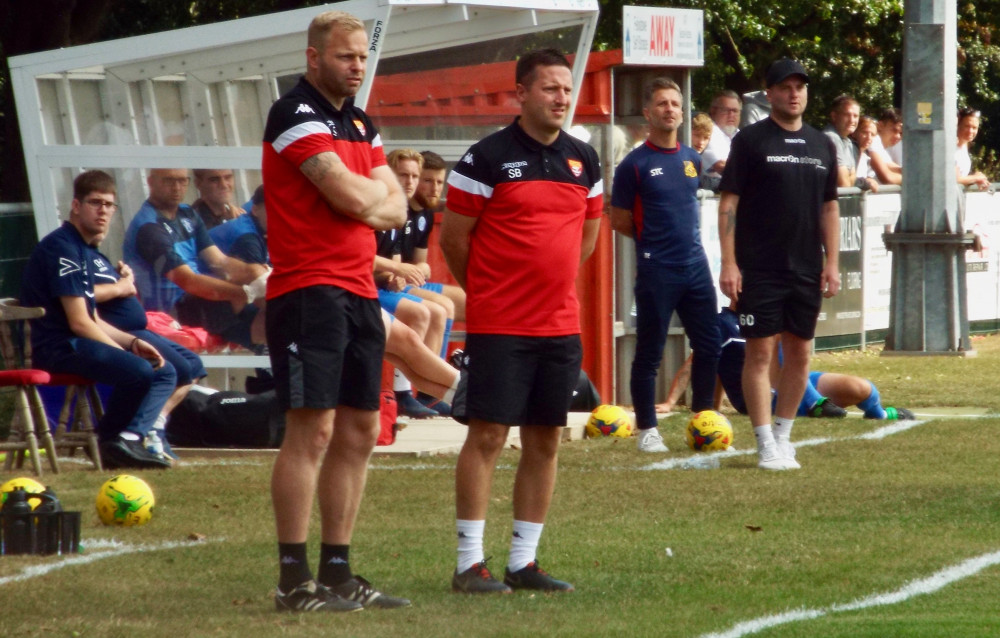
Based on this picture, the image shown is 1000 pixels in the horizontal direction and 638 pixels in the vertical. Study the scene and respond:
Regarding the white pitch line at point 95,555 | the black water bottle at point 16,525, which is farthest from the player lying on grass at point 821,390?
Result: the black water bottle at point 16,525

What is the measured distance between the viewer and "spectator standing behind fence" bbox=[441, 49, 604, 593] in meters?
5.96

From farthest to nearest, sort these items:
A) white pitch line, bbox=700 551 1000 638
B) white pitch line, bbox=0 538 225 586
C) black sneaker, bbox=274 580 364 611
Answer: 1. white pitch line, bbox=0 538 225 586
2. black sneaker, bbox=274 580 364 611
3. white pitch line, bbox=700 551 1000 638

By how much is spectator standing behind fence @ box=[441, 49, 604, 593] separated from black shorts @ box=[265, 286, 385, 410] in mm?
558

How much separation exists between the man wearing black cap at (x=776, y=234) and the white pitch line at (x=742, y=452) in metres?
0.48

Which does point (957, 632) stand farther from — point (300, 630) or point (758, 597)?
point (300, 630)

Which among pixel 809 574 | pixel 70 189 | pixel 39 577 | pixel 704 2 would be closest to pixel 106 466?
pixel 70 189

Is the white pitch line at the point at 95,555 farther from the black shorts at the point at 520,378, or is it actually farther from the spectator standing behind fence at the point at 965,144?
the spectator standing behind fence at the point at 965,144

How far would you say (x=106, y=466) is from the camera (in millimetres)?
9617

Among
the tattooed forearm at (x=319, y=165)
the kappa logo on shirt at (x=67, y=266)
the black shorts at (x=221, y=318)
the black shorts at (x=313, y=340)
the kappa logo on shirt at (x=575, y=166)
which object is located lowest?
the black shorts at (x=221, y=318)

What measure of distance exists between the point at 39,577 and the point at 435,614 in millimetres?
1681

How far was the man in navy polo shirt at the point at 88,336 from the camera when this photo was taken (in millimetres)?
9516

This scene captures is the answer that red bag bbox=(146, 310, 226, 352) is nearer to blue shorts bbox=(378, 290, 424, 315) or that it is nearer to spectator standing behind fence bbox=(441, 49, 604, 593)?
blue shorts bbox=(378, 290, 424, 315)

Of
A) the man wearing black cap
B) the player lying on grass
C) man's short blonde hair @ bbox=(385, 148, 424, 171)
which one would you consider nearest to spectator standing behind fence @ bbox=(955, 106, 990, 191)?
the player lying on grass

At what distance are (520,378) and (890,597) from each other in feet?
4.96
